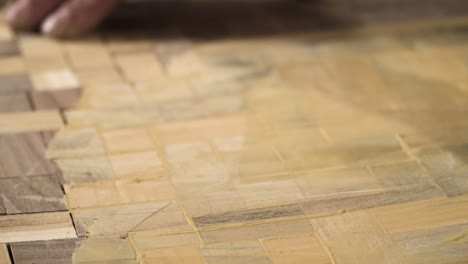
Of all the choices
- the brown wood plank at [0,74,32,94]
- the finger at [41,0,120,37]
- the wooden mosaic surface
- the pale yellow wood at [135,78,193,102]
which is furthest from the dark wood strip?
the finger at [41,0,120,37]

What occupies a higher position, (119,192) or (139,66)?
(139,66)

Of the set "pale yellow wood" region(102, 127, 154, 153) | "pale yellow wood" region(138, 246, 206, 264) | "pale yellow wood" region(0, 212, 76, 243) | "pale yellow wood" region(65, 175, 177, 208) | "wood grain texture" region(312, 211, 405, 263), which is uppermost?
"pale yellow wood" region(102, 127, 154, 153)

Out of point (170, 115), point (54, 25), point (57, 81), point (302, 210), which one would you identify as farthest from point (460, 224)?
point (54, 25)

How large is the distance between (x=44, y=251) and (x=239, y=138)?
0.29 meters

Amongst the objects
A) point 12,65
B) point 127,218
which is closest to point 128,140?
point 127,218

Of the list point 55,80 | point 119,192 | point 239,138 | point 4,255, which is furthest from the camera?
point 55,80

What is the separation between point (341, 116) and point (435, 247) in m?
0.27

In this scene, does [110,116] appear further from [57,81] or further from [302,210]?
[302,210]

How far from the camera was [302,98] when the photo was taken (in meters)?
1.01

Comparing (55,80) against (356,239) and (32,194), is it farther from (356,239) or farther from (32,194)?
(356,239)

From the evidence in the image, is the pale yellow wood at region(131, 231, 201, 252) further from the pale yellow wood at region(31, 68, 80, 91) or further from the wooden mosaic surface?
the pale yellow wood at region(31, 68, 80, 91)

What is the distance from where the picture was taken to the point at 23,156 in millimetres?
867

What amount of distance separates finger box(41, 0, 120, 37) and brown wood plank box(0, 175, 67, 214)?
37 cm

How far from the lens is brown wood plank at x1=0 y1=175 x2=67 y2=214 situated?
786mm
